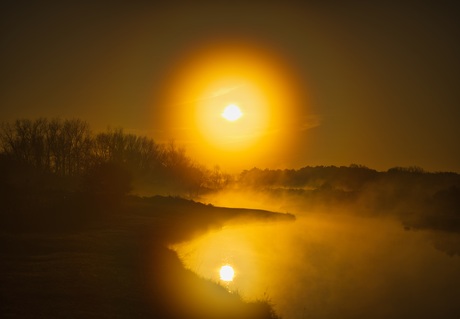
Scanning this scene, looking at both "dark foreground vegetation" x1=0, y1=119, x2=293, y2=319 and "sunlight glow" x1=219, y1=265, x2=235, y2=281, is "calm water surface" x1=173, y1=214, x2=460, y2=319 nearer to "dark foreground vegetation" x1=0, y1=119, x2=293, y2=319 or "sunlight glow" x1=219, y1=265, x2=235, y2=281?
"sunlight glow" x1=219, y1=265, x2=235, y2=281

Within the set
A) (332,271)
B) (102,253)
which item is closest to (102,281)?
(102,253)

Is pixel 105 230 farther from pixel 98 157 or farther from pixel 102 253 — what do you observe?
pixel 98 157

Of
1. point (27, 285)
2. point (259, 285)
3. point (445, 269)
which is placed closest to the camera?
point (27, 285)

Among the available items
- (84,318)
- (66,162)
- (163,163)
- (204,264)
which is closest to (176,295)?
(84,318)

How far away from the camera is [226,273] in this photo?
33000 millimetres

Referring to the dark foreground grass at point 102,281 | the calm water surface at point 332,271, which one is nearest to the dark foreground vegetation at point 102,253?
the dark foreground grass at point 102,281

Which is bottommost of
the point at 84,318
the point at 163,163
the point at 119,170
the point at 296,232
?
the point at 84,318

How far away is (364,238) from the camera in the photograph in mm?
61188

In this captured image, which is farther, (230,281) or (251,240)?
(251,240)

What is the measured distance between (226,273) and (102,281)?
14214 mm

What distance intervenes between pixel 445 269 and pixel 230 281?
23.8 metres

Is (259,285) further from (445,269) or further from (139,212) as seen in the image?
(139,212)

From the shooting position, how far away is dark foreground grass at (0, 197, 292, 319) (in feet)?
54.5

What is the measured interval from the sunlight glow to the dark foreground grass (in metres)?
3.76
